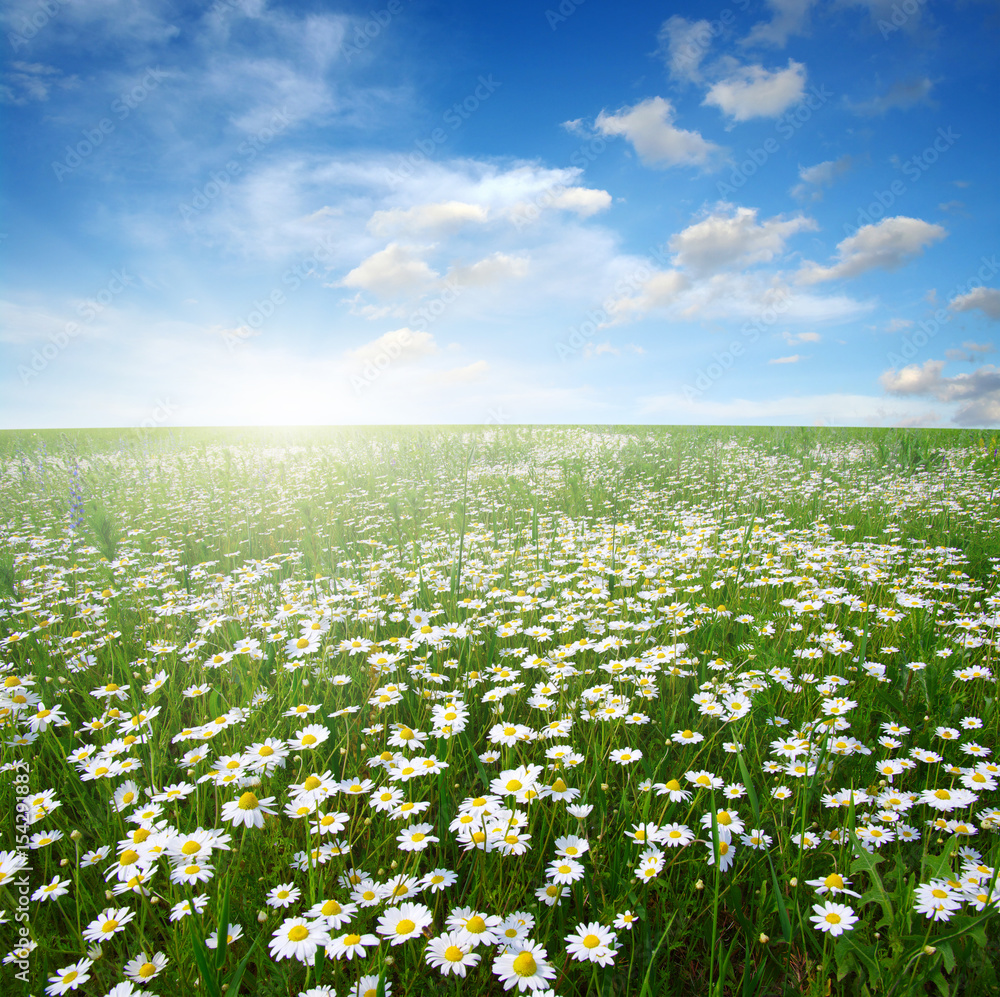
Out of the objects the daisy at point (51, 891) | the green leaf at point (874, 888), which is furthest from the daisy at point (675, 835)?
the daisy at point (51, 891)

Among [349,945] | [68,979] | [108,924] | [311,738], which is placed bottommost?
[68,979]

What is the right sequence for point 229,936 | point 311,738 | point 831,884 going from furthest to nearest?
point 311,738, point 831,884, point 229,936

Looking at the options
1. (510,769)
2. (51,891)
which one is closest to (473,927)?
(510,769)

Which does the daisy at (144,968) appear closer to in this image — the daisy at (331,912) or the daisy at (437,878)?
the daisy at (331,912)

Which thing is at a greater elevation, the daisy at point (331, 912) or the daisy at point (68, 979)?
the daisy at point (331, 912)

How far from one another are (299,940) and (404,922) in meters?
0.29

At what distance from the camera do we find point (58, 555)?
6383 mm

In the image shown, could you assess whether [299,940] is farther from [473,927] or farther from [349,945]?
[473,927]

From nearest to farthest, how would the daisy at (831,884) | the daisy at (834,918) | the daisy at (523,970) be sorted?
the daisy at (523,970), the daisy at (834,918), the daisy at (831,884)

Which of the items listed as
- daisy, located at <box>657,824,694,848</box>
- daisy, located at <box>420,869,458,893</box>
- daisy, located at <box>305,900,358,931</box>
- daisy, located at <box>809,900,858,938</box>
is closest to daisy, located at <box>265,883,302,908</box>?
daisy, located at <box>305,900,358,931</box>

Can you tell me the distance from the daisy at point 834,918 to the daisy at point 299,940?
1.44 m

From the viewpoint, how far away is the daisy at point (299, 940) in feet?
4.75

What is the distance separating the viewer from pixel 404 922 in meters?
1.51

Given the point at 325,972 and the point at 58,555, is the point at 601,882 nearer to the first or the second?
the point at 325,972
